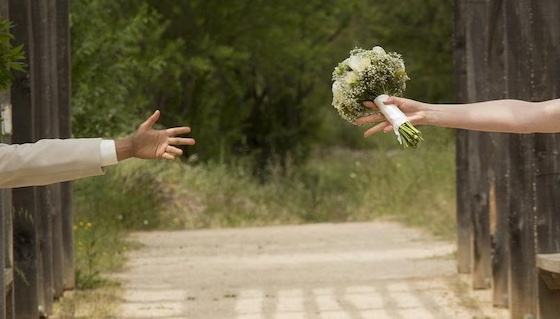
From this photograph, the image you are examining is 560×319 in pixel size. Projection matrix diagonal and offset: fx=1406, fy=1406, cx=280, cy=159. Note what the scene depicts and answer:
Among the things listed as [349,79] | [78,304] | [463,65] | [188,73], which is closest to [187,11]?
[188,73]

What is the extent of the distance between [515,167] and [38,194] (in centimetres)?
358

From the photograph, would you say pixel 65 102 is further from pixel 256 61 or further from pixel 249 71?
pixel 249 71

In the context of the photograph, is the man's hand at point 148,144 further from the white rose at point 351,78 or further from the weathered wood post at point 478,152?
the weathered wood post at point 478,152

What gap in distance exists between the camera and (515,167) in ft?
30.6

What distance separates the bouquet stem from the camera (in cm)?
498

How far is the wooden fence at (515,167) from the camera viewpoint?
27.2ft

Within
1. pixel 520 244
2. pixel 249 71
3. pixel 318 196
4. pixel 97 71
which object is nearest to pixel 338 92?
pixel 520 244

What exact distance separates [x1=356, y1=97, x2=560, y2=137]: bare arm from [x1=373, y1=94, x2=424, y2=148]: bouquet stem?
0.03 meters

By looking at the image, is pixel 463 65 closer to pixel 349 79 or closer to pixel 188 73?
pixel 349 79

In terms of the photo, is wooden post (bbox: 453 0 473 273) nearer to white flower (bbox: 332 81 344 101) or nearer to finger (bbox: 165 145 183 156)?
white flower (bbox: 332 81 344 101)

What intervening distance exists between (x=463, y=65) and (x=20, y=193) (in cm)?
481

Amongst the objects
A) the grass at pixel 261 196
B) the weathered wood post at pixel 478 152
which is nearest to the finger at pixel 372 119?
the weathered wood post at pixel 478 152

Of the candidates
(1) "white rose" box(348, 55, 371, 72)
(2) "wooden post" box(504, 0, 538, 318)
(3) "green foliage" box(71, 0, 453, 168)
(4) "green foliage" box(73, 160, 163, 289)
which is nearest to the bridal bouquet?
(1) "white rose" box(348, 55, 371, 72)

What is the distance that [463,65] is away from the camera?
12836mm
